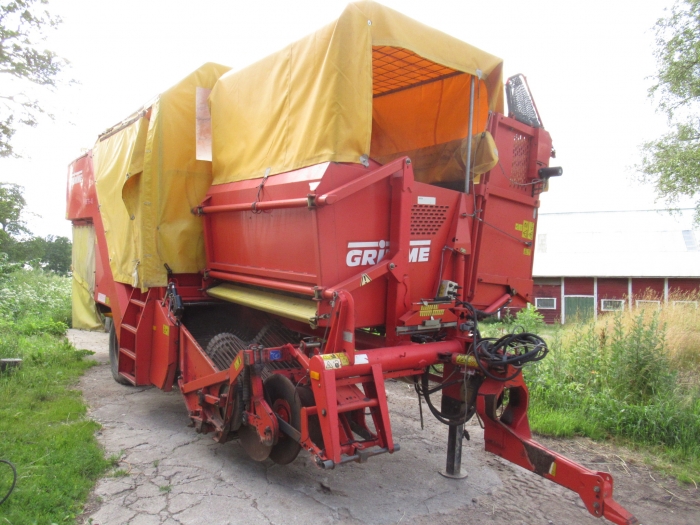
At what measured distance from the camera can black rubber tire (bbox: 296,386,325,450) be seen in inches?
142

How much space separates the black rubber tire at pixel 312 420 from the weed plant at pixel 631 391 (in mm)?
2918

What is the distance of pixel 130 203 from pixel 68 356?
12.6 feet

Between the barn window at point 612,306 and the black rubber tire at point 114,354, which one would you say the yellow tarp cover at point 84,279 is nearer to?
the black rubber tire at point 114,354

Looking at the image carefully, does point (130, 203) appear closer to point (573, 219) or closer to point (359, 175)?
point (359, 175)

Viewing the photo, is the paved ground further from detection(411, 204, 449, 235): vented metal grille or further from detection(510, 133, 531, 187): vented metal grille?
detection(510, 133, 531, 187): vented metal grille

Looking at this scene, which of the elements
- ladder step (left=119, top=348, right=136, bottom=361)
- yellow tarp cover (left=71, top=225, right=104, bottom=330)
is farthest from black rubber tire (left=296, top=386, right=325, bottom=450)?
yellow tarp cover (left=71, top=225, right=104, bottom=330)

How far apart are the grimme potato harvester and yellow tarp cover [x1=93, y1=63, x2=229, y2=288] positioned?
0.02 metres

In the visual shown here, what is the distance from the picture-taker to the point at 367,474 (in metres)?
4.34

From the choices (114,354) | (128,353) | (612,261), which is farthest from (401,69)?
(612,261)

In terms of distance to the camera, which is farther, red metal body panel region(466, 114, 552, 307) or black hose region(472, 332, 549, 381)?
red metal body panel region(466, 114, 552, 307)

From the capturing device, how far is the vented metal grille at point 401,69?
4.50 m

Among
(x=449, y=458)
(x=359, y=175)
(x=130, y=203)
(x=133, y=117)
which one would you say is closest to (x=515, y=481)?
(x=449, y=458)

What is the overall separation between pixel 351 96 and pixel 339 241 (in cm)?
105

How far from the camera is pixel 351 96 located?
3.76 metres
